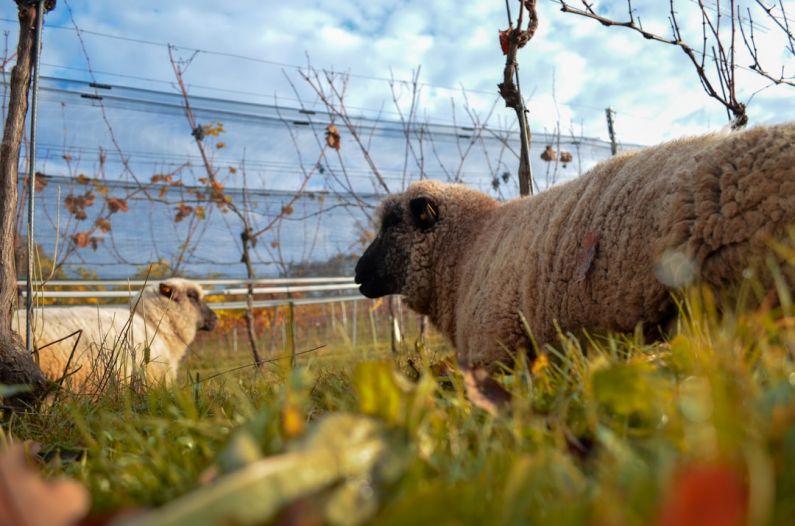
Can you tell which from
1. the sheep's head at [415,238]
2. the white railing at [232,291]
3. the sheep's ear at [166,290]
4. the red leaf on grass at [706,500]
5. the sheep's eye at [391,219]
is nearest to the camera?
the red leaf on grass at [706,500]

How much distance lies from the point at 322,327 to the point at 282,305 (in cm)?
182

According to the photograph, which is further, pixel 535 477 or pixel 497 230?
pixel 497 230

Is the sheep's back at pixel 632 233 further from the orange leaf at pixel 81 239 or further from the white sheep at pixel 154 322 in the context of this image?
the orange leaf at pixel 81 239

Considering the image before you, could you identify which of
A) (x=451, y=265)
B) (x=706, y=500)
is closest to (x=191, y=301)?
(x=451, y=265)

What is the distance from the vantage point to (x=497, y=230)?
4.17 metres

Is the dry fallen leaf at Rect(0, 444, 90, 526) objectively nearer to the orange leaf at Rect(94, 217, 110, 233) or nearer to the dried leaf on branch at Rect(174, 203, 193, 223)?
→ the dried leaf on branch at Rect(174, 203, 193, 223)

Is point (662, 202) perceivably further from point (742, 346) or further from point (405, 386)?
point (405, 386)

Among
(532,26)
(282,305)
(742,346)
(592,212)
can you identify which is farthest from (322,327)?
(742,346)

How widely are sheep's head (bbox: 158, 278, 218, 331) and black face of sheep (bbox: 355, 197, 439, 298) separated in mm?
4788

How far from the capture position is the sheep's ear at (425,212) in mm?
4793

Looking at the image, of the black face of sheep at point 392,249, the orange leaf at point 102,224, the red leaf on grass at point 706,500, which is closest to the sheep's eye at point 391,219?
the black face of sheep at point 392,249

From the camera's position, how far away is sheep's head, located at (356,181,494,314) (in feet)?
15.7

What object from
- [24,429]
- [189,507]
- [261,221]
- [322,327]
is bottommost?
[322,327]

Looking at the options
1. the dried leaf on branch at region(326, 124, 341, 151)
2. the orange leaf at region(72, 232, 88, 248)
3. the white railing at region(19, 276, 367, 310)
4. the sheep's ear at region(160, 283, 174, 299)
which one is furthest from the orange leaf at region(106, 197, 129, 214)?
the dried leaf on branch at region(326, 124, 341, 151)
